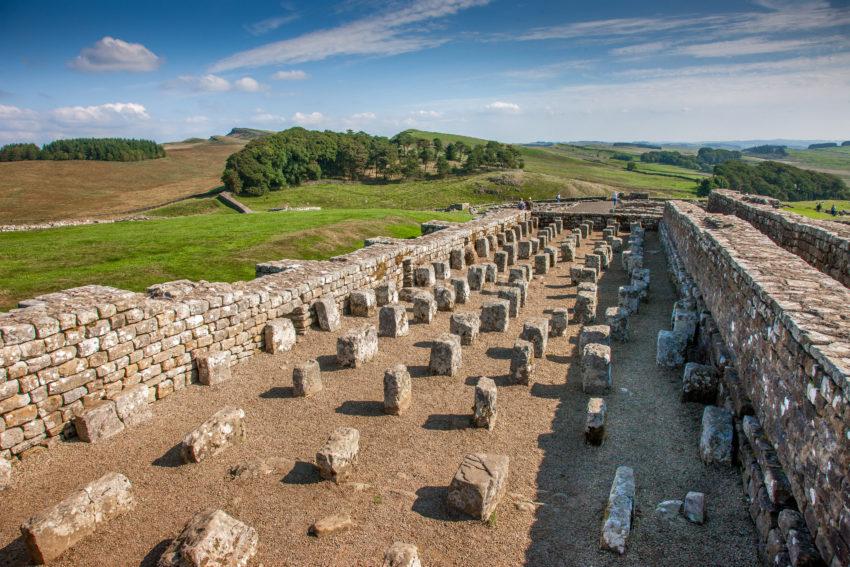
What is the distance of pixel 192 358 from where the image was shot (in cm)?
959

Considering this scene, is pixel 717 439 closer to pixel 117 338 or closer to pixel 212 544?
pixel 212 544

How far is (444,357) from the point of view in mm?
9875

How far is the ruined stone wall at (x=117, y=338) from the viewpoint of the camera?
704 centimetres

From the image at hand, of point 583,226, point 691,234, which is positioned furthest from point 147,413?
point 583,226

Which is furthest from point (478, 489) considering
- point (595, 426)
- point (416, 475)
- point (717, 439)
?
point (717, 439)

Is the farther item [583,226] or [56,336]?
[583,226]

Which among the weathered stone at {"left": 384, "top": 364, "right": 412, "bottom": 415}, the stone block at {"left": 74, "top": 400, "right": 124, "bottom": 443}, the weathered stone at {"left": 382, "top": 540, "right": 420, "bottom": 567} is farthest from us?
the weathered stone at {"left": 384, "top": 364, "right": 412, "bottom": 415}

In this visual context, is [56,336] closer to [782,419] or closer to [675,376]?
[782,419]

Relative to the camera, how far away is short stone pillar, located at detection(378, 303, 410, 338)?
11.9 meters

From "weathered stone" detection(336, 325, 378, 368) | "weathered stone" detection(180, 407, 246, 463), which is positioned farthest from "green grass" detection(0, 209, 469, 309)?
"weathered stone" detection(180, 407, 246, 463)

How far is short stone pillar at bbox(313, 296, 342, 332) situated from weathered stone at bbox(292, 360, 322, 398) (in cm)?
315

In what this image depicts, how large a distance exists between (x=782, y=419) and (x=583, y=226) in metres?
23.4

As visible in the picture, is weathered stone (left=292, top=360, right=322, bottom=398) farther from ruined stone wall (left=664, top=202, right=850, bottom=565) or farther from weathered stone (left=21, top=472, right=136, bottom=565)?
ruined stone wall (left=664, top=202, right=850, bottom=565)

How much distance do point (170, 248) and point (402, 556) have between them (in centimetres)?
1720
